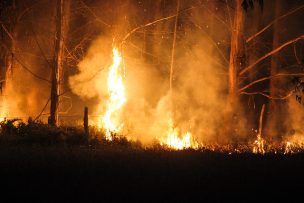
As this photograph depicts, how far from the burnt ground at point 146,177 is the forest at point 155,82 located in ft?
0.36

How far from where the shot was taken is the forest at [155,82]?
13102 millimetres

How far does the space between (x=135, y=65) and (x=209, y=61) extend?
3.52 meters

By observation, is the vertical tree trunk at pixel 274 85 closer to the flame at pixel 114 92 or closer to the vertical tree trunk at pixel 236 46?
the vertical tree trunk at pixel 236 46

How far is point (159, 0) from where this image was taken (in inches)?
890

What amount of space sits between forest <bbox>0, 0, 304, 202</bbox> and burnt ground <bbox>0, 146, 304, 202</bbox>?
0.11m

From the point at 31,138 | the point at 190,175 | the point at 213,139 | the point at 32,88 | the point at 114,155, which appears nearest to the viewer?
the point at 190,175

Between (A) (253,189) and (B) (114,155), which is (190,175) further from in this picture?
(B) (114,155)

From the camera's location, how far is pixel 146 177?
815 centimetres

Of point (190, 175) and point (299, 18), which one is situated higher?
point (299, 18)

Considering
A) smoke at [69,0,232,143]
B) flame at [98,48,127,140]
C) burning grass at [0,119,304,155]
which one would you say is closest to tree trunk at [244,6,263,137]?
smoke at [69,0,232,143]

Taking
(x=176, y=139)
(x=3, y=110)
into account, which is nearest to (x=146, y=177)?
(x=176, y=139)

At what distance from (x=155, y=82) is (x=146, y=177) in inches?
583

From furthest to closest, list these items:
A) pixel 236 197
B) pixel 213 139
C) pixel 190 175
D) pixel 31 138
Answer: pixel 213 139
pixel 31 138
pixel 190 175
pixel 236 197

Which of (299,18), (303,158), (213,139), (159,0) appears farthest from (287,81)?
(303,158)
